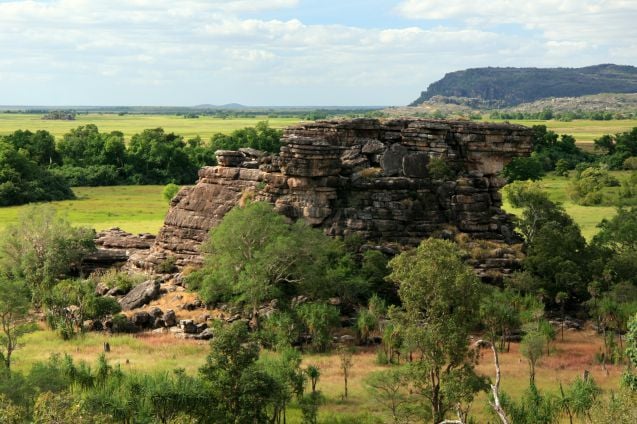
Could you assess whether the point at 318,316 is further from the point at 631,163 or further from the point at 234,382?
the point at 631,163

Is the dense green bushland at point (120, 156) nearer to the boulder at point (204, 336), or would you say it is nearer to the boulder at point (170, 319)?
the boulder at point (170, 319)

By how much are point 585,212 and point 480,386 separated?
68.4 metres

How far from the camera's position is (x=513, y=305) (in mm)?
45406

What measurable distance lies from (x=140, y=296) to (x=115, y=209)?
45.2 m

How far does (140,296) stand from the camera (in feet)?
161

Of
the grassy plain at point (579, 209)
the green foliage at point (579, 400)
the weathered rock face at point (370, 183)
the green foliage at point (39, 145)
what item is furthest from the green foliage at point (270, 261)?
the green foliage at point (39, 145)

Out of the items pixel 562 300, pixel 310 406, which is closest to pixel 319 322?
pixel 310 406

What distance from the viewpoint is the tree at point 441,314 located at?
26797mm

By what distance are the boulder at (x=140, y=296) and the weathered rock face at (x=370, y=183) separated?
13.9ft

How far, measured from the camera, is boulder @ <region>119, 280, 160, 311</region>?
160ft

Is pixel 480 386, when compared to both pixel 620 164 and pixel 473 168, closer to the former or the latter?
pixel 473 168

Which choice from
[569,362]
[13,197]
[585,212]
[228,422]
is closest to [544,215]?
[569,362]

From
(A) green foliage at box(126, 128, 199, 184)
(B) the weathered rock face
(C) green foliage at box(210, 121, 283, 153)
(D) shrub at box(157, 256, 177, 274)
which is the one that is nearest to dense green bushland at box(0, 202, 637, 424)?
(B) the weathered rock face

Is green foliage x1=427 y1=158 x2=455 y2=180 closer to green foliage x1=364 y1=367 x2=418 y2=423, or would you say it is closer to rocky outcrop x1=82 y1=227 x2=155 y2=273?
rocky outcrop x1=82 y1=227 x2=155 y2=273
